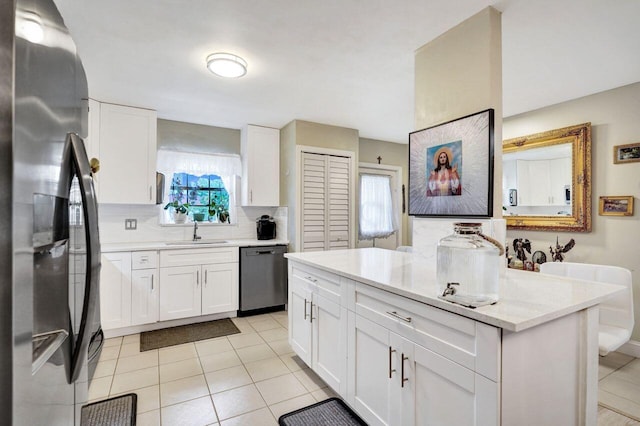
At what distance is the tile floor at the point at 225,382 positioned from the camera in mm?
1966

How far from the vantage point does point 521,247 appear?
10.8 feet

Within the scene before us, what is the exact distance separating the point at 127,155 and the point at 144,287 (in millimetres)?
1472

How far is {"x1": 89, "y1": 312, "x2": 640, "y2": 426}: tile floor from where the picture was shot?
1966 mm

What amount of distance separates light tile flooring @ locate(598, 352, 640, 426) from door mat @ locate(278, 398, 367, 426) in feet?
4.99

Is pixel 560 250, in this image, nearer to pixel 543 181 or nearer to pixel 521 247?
pixel 521 247

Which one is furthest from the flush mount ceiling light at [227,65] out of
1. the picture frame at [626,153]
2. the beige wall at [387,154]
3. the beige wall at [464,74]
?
the picture frame at [626,153]

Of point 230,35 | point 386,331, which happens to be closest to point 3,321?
point 386,331

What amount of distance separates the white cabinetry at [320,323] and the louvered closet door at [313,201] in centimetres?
142

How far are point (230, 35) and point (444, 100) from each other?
1534 mm

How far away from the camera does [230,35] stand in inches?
82.9

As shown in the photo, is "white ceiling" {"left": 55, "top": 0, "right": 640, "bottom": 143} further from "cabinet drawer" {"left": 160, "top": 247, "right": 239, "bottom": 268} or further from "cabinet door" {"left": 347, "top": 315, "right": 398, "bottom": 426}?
"cabinet door" {"left": 347, "top": 315, "right": 398, "bottom": 426}

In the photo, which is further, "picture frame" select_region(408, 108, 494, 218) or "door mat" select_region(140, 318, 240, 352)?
"door mat" select_region(140, 318, 240, 352)

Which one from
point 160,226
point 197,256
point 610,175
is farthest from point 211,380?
point 610,175

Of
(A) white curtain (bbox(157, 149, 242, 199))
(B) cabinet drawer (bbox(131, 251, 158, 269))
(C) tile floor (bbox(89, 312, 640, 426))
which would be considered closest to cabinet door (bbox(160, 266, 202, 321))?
(B) cabinet drawer (bbox(131, 251, 158, 269))
